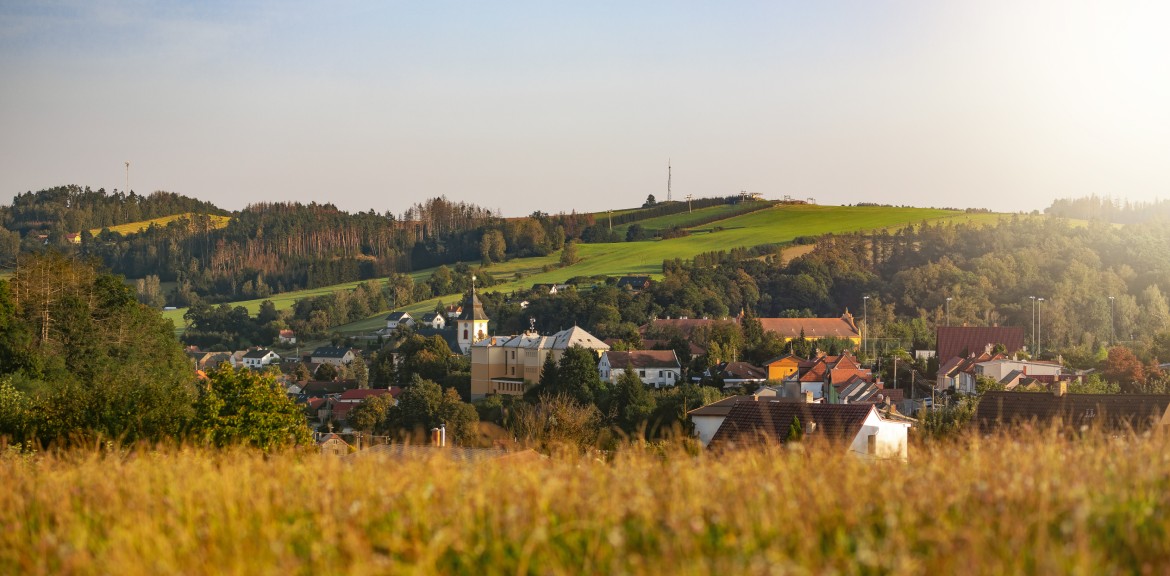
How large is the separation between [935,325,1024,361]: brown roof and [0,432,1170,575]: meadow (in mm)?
58137

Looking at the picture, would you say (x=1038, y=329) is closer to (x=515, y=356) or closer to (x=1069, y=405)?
Result: (x=515, y=356)

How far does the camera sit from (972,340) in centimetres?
6400

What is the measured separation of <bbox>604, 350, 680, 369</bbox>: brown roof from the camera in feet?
210

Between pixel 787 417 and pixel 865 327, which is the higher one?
pixel 787 417

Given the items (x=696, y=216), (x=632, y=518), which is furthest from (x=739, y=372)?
(x=696, y=216)

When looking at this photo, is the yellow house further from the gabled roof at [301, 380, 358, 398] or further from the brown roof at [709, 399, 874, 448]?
the brown roof at [709, 399, 874, 448]

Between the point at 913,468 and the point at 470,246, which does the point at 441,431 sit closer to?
the point at 913,468

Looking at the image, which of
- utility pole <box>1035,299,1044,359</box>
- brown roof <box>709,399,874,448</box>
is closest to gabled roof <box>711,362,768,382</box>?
utility pole <box>1035,299,1044,359</box>

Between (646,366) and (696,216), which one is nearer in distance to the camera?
(646,366)

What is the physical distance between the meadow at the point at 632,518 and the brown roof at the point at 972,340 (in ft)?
191

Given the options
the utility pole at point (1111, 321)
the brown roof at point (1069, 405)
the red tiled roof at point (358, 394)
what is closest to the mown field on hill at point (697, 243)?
the red tiled roof at point (358, 394)

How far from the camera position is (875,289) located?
98.0 m

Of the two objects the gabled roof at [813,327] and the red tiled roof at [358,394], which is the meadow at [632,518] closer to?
the red tiled roof at [358,394]

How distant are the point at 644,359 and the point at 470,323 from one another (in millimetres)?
22254
